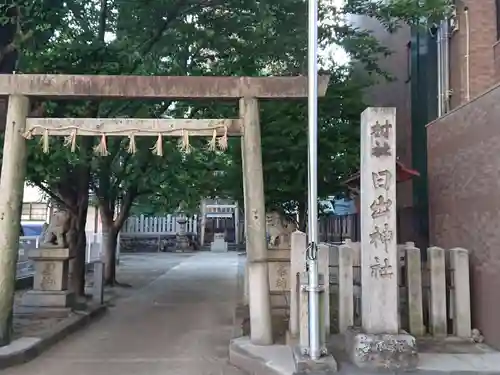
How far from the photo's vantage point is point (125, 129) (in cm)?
840

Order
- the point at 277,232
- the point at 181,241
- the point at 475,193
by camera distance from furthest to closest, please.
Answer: the point at 181,241, the point at 277,232, the point at 475,193

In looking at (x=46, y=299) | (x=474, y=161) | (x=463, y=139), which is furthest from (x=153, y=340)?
(x=463, y=139)

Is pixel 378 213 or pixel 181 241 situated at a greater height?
pixel 378 213

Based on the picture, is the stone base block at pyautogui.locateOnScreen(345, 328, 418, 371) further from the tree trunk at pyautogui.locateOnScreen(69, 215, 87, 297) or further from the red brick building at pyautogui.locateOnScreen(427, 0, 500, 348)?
the tree trunk at pyautogui.locateOnScreen(69, 215, 87, 297)

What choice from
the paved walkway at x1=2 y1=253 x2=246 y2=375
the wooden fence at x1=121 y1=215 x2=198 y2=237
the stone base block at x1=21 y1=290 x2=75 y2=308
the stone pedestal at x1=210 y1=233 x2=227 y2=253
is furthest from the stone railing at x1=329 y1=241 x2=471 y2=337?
the wooden fence at x1=121 y1=215 x2=198 y2=237

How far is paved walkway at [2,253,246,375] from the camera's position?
7879 millimetres

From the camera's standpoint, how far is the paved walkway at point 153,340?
7879 mm

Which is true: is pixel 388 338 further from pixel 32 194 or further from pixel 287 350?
pixel 32 194

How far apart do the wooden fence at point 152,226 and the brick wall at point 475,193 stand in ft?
112

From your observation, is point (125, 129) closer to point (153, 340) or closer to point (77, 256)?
point (153, 340)

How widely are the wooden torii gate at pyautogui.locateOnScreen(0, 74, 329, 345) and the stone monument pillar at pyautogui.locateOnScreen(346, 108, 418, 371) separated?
1479mm

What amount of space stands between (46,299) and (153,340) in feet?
9.45

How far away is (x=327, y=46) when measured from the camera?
14.8m

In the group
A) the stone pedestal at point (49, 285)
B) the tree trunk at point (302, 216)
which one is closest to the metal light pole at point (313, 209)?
the stone pedestal at point (49, 285)
